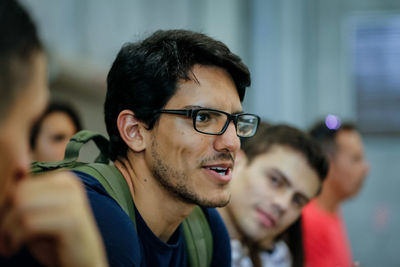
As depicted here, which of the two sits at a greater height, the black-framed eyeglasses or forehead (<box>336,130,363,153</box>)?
the black-framed eyeglasses

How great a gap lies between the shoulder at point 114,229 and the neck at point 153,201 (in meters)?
0.21

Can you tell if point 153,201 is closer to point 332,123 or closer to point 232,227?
point 232,227

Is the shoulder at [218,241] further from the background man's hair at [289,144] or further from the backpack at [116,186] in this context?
the background man's hair at [289,144]

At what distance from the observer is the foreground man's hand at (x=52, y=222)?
0.67 m

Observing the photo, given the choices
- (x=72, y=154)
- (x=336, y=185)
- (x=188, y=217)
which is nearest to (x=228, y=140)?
(x=188, y=217)

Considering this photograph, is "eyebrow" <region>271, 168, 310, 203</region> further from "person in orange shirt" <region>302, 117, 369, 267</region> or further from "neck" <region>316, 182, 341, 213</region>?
"neck" <region>316, 182, 341, 213</region>

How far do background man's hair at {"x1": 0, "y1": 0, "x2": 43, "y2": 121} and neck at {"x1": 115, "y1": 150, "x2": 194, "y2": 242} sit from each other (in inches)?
27.9

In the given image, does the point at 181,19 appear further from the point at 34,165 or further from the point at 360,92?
the point at 34,165

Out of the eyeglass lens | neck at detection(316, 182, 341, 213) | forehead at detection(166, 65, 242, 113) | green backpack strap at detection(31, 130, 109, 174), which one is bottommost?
neck at detection(316, 182, 341, 213)

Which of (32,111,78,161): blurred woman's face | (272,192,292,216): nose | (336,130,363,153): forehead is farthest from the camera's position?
(336,130,363,153): forehead

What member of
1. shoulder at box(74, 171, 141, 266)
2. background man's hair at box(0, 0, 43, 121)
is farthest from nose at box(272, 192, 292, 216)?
background man's hair at box(0, 0, 43, 121)

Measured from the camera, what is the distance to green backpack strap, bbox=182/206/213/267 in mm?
1489

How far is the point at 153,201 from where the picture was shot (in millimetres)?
1397

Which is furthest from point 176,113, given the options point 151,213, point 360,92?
point 360,92
